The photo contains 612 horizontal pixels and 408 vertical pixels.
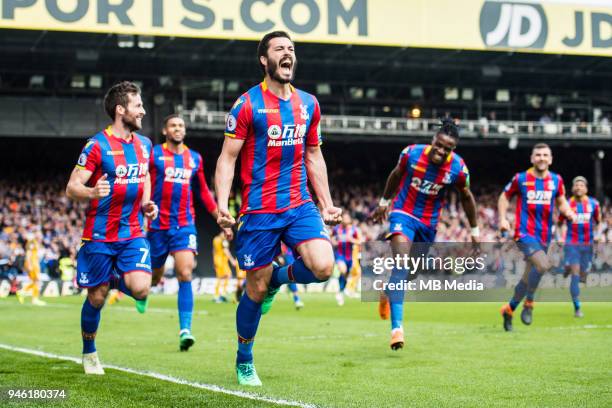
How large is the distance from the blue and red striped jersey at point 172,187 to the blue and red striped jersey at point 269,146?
168 inches

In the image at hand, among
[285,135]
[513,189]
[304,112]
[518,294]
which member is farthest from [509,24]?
[285,135]

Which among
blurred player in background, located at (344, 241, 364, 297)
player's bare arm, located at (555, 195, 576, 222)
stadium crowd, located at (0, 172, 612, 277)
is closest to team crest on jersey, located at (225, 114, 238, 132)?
player's bare arm, located at (555, 195, 576, 222)

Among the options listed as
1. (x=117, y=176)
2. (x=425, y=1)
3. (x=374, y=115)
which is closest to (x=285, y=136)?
(x=117, y=176)

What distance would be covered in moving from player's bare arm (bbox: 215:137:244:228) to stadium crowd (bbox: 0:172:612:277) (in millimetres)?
21497

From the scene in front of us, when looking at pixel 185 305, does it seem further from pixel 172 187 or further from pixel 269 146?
pixel 269 146

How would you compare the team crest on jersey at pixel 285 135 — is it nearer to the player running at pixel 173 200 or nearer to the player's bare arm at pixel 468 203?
the player's bare arm at pixel 468 203

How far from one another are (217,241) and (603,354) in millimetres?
17386

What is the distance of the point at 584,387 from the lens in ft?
22.0

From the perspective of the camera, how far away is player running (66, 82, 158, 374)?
7988 mm

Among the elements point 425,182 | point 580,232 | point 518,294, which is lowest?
point 518,294

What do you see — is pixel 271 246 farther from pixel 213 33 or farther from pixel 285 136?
pixel 213 33

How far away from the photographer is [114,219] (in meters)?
8.15

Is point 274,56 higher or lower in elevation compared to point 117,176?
higher

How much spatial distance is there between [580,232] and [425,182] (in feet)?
26.5
